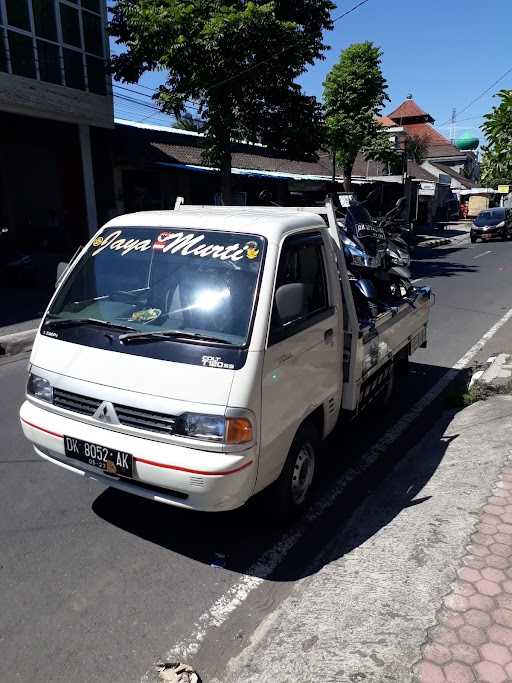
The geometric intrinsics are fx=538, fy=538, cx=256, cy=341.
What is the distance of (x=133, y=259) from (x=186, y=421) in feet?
4.49

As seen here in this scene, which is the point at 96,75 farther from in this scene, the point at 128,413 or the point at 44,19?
the point at 128,413

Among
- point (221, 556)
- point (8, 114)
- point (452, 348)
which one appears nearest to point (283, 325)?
point (221, 556)

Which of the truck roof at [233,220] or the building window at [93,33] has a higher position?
the building window at [93,33]

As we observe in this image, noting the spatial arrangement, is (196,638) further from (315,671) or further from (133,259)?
(133,259)

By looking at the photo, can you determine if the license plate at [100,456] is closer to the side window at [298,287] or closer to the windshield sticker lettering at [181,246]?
the side window at [298,287]

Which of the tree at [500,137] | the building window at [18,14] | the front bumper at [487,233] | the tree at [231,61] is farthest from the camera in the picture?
the front bumper at [487,233]

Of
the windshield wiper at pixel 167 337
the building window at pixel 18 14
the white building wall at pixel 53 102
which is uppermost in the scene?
the building window at pixel 18 14

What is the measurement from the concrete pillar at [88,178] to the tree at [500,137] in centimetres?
1349

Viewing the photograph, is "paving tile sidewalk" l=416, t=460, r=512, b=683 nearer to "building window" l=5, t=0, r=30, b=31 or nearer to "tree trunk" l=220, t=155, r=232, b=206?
"tree trunk" l=220, t=155, r=232, b=206

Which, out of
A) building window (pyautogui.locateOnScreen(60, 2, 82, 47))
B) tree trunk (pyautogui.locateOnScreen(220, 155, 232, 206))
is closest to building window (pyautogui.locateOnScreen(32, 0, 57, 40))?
building window (pyautogui.locateOnScreen(60, 2, 82, 47))

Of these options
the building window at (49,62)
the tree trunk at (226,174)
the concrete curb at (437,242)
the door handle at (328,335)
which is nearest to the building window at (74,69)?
the building window at (49,62)

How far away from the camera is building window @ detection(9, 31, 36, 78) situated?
13.4 meters

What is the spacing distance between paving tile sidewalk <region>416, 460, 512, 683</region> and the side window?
5.47 ft

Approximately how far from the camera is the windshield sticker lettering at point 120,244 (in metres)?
3.74
